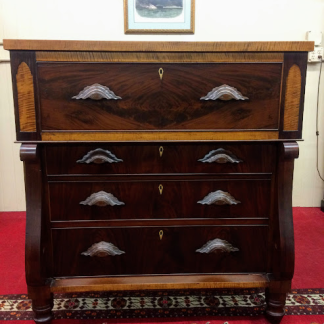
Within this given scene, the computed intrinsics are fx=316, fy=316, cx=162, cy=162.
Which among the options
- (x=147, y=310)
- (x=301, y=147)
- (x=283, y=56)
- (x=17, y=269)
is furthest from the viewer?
(x=301, y=147)

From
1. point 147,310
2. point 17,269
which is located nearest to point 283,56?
point 147,310

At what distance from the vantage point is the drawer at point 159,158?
1.13 metres

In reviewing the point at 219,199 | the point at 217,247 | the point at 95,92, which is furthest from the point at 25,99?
the point at 217,247

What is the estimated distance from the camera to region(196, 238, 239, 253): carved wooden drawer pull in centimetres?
120

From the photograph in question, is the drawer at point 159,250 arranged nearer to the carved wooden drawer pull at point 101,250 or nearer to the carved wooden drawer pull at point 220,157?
the carved wooden drawer pull at point 101,250

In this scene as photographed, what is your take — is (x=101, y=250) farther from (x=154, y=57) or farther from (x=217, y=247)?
(x=154, y=57)

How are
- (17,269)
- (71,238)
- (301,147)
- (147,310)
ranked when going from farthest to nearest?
(301,147) < (17,269) < (147,310) < (71,238)

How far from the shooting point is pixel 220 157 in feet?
3.76

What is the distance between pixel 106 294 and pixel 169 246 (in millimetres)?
451

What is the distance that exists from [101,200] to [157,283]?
0.39 m
